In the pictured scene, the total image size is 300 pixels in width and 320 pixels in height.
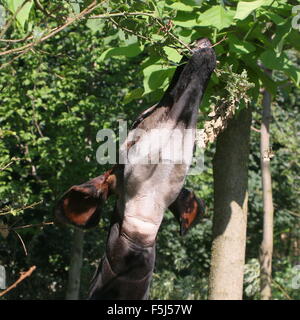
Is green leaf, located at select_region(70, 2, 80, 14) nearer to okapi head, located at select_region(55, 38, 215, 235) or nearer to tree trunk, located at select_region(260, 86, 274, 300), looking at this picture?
okapi head, located at select_region(55, 38, 215, 235)

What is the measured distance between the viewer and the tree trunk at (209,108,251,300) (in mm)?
5562

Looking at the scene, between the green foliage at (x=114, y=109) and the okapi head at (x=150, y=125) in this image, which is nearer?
the okapi head at (x=150, y=125)

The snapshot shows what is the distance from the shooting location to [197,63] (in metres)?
2.73

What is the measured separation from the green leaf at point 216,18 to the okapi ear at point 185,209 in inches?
61.5

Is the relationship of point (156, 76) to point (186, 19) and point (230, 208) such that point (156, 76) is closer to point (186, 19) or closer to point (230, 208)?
point (186, 19)

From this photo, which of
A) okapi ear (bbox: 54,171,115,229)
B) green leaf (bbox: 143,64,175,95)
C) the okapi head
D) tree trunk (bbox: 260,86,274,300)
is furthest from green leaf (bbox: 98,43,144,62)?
tree trunk (bbox: 260,86,274,300)

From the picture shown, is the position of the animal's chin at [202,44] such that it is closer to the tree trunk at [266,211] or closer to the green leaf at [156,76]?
the green leaf at [156,76]

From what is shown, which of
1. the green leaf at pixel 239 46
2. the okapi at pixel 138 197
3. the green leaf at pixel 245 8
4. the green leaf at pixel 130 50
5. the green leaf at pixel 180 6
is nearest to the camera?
the okapi at pixel 138 197

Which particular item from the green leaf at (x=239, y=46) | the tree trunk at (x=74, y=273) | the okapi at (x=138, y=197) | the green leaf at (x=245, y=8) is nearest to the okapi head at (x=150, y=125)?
the okapi at (x=138, y=197)

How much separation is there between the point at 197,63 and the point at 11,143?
26.6 ft

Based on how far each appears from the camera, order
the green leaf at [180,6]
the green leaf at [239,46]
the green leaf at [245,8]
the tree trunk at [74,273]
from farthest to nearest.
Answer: the tree trunk at [74,273]
the green leaf at [239,46]
the green leaf at [180,6]
the green leaf at [245,8]

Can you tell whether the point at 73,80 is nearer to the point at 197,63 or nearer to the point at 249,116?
A: the point at 249,116

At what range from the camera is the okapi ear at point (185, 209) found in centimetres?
280

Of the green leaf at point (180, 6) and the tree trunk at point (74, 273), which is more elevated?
the green leaf at point (180, 6)
